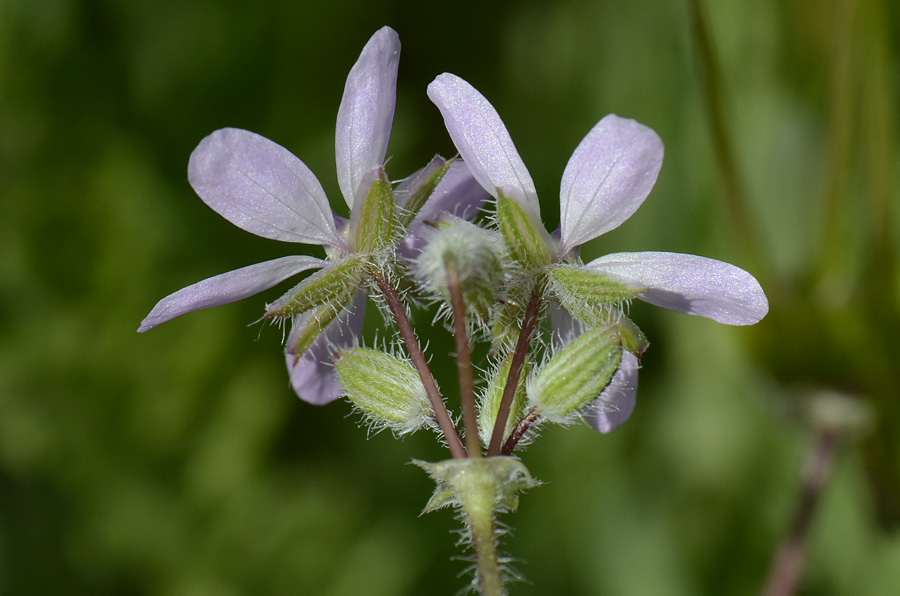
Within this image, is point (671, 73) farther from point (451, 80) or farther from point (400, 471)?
point (451, 80)

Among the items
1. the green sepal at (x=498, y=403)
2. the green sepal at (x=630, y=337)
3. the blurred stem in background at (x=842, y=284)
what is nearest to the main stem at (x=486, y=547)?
the green sepal at (x=498, y=403)

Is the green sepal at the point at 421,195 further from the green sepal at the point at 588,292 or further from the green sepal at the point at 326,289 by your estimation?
the green sepal at the point at 588,292

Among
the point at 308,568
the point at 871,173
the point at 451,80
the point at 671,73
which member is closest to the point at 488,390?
the point at 451,80

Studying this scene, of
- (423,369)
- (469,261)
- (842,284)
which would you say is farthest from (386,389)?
(842,284)

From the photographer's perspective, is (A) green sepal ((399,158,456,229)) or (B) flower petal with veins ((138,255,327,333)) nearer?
(B) flower petal with veins ((138,255,327,333))

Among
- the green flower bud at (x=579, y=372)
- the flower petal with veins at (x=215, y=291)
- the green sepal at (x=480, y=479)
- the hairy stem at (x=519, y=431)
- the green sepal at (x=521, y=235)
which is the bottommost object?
the green sepal at (x=480, y=479)

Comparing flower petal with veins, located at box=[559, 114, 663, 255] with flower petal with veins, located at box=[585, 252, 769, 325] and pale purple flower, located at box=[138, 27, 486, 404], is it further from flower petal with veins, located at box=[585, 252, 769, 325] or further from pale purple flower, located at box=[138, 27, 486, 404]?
pale purple flower, located at box=[138, 27, 486, 404]

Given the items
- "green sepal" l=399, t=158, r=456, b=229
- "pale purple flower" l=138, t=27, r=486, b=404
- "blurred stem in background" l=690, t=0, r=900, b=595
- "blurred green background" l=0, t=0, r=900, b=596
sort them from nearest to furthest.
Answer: "pale purple flower" l=138, t=27, r=486, b=404, "green sepal" l=399, t=158, r=456, b=229, "blurred stem in background" l=690, t=0, r=900, b=595, "blurred green background" l=0, t=0, r=900, b=596

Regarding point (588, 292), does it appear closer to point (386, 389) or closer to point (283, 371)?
point (386, 389)

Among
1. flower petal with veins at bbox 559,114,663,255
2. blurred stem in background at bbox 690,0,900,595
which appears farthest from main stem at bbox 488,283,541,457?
blurred stem in background at bbox 690,0,900,595
